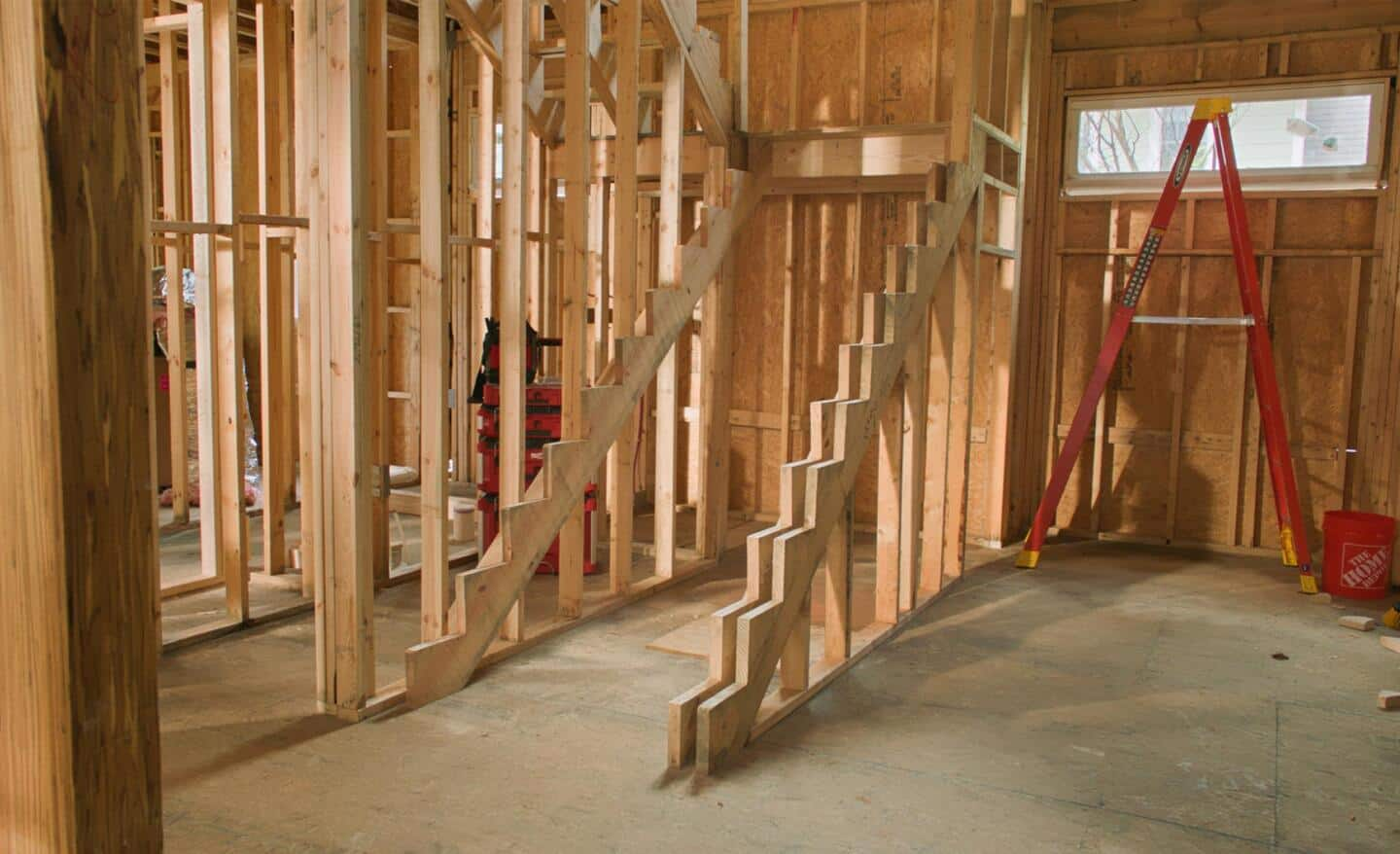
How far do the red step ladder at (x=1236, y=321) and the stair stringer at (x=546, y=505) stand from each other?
2463 mm

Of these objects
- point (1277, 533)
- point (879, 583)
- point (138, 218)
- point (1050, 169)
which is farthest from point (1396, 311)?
point (138, 218)

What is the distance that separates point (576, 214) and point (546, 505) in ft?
4.09

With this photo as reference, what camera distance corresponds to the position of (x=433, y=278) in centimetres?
409

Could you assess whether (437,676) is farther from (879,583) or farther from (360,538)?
(879,583)

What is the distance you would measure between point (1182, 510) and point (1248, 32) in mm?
2859

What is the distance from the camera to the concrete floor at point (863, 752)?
3.23 m

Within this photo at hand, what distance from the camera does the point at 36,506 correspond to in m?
1.06

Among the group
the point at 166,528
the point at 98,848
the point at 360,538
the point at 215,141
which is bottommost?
the point at 166,528

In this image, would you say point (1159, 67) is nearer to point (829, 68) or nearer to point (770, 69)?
point (829, 68)

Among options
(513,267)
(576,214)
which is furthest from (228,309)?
(576,214)

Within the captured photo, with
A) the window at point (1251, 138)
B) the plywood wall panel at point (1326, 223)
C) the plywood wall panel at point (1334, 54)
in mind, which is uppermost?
the plywood wall panel at point (1334, 54)

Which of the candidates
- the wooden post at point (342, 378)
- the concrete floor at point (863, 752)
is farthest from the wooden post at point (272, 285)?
the wooden post at point (342, 378)

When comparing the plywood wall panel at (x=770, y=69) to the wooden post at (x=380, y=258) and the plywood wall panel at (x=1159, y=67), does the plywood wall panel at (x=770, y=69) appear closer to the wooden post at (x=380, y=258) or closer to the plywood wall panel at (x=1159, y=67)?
the plywood wall panel at (x=1159, y=67)

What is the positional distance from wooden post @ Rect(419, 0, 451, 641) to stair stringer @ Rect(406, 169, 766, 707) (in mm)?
224
